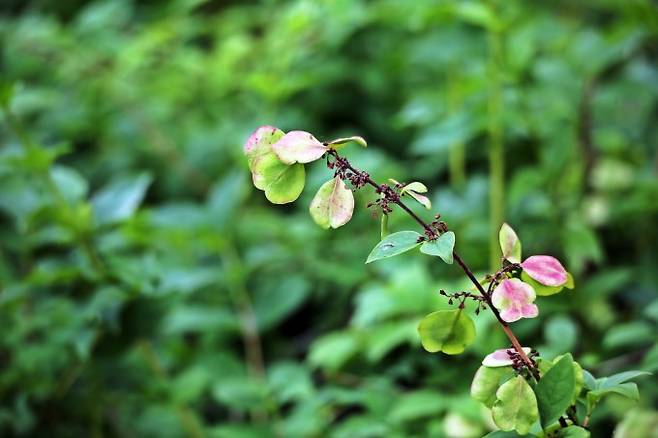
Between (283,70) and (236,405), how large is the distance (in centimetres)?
89

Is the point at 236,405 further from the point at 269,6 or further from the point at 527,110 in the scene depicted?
the point at 269,6

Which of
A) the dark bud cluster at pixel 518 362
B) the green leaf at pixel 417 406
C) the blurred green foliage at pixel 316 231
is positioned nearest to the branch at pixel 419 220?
the dark bud cluster at pixel 518 362

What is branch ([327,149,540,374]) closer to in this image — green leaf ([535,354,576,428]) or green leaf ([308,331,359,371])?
green leaf ([535,354,576,428])

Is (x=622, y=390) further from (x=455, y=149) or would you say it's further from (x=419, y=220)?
(x=455, y=149)

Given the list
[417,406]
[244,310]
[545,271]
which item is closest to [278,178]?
[545,271]

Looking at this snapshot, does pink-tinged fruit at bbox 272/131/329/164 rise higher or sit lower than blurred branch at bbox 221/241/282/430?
lower

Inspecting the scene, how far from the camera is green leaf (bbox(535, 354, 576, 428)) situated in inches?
22.4

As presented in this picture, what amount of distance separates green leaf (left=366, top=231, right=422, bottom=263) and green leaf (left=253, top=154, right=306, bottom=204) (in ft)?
0.26

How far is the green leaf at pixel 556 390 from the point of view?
57 cm

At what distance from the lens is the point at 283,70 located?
1.91m

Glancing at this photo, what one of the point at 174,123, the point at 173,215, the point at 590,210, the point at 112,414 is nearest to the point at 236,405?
the point at 112,414

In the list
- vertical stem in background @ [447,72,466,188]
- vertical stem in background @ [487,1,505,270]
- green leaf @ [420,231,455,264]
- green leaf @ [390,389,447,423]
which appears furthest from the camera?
vertical stem in background @ [447,72,466,188]

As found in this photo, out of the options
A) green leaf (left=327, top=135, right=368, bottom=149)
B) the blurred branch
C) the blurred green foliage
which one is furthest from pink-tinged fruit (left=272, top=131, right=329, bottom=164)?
the blurred branch

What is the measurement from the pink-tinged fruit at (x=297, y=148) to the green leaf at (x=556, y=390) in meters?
0.24
